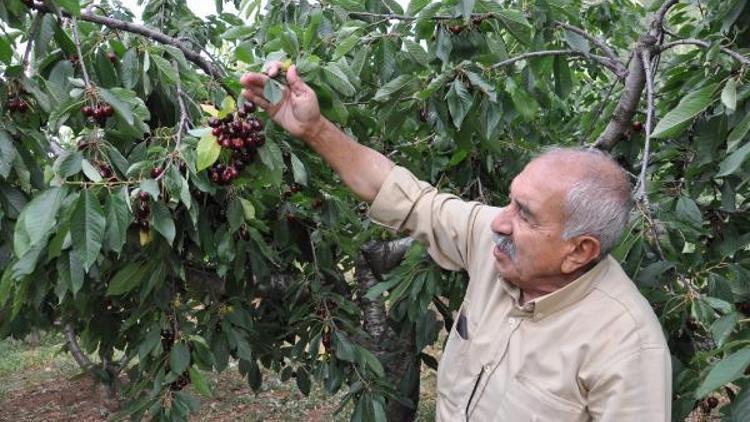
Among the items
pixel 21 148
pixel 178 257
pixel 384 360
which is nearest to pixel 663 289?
pixel 178 257

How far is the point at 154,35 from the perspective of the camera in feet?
7.04

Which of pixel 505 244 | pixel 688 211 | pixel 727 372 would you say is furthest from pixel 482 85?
pixel 727 372

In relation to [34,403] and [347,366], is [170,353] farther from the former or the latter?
[34,403]

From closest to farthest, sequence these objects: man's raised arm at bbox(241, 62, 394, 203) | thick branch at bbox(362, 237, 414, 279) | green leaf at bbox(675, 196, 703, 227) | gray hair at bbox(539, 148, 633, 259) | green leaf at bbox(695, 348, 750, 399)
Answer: green leaf at bbox(695, 348, 750, 399) → gray hair at bbox(539, 148, 633, 259) → man's raised arm at bbox(241, 62, 394, 203) → green leaf at bbox(675, 196, 703, 227) → thick branch at bbox(362, 237, 414, 279)

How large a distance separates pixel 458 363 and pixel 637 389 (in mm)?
516

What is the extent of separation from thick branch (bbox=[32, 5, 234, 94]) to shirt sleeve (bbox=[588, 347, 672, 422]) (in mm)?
1287

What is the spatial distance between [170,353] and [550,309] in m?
1.22

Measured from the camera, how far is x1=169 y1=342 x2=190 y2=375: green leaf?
2.16 meters

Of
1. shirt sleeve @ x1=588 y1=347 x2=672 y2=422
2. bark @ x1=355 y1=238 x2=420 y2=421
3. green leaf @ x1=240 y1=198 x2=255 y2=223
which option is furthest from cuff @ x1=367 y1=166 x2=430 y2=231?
bark @ x1=355 y1=238 x2=420 y2=421

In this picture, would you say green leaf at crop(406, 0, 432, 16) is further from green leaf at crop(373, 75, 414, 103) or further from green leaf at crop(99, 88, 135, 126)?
green leaf at crop(99, 88, 135, 126)

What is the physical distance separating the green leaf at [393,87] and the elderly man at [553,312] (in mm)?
258

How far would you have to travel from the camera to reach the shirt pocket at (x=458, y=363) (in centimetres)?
182

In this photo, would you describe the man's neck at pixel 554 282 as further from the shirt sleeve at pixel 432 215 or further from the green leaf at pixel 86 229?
the green leaf at pixel 86 229

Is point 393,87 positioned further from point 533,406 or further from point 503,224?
point 533,406
